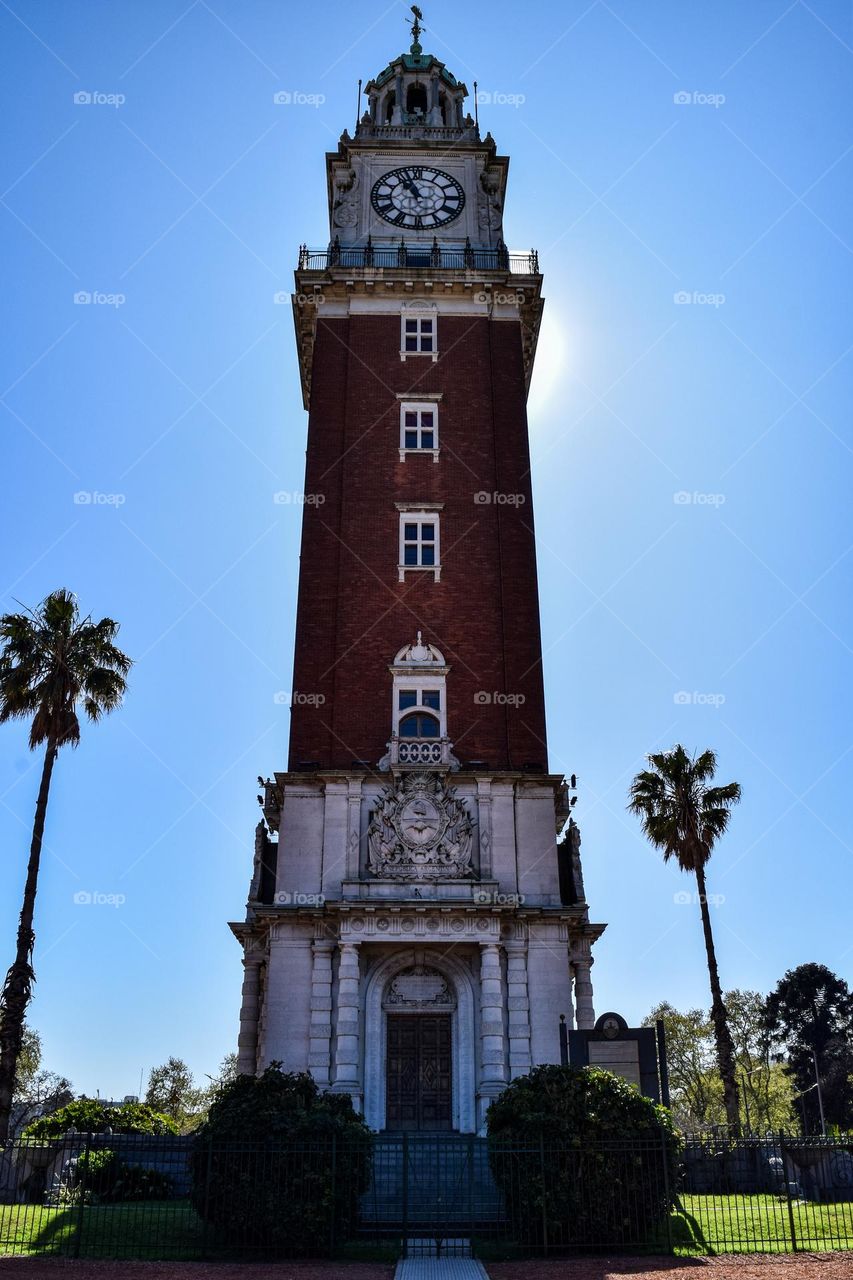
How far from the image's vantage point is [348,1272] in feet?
54.7

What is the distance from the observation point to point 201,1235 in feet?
62.3

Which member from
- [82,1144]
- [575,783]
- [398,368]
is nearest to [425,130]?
[398,368]

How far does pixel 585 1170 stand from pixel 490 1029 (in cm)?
1030

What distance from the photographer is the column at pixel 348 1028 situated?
92.8 ft

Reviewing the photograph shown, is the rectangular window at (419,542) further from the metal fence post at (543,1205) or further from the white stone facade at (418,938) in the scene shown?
the metal fence post at (543,1205)

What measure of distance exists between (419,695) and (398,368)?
13.3m

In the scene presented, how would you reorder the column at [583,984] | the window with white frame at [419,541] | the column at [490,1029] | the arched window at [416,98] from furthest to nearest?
the arched window at [416,98] < the window with white frame at [419,541] < the column at [583,984] < the column at [490,1029]

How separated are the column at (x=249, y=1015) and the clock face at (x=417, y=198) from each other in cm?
2899

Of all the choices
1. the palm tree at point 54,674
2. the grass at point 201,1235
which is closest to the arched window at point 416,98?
the palm tree at point 54,674

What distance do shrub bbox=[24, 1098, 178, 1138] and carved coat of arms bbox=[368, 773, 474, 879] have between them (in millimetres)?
9192

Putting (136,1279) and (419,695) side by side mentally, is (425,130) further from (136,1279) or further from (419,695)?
(136,1279)

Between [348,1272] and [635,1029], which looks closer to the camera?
[348,1272]

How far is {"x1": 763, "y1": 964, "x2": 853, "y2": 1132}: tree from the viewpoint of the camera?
6788 cm

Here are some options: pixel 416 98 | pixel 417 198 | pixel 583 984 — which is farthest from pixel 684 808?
pixel 416 98
